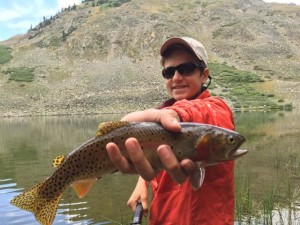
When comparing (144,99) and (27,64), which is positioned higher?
(27,64)

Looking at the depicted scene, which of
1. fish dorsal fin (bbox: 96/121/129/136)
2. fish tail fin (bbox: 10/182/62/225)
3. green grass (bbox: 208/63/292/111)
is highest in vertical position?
green grass (bbox: 208/63/292/111)

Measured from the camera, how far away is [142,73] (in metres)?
141

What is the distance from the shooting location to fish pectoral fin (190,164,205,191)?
3396mm

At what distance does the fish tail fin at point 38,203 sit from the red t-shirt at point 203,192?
1.00m

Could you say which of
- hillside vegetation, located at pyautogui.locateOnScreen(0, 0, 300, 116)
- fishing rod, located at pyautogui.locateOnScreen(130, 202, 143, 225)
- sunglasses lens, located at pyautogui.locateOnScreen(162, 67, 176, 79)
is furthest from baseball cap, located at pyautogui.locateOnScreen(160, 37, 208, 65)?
hillside vegetation, located at pyautogui.locateOnScreen(0, 0, 300, 116)

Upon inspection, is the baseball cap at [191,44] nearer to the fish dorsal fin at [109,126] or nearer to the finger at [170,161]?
the fish dorsal fin at [109,126]

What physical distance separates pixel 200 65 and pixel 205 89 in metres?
0.28

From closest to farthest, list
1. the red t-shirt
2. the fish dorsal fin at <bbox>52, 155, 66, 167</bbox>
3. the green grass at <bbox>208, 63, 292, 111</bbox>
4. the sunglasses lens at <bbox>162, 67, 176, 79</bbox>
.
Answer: the red t-shirt → the fish dorsal fin at <bbox>52, 155, 66, 167</bbox> → the sunglasses lens at <bbox>162, 67, 176, 79</bbox> → the green grass at <bbox>208, 63, 292, 111</bbox>

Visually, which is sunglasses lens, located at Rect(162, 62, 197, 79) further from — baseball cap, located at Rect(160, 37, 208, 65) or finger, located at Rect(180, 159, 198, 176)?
finger, located at Rect(180, 159, 198, 176)

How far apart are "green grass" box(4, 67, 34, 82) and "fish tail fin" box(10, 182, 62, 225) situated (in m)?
143

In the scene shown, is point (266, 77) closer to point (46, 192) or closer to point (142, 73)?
point (142, 73)

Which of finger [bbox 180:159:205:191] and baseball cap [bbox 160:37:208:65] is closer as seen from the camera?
finger [bbox 180:159:205:191]

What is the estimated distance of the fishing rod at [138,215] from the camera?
4.83m

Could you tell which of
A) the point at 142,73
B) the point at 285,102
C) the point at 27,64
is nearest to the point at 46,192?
the point at 285,102
